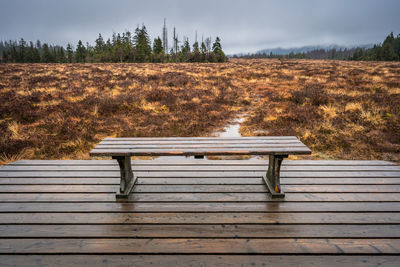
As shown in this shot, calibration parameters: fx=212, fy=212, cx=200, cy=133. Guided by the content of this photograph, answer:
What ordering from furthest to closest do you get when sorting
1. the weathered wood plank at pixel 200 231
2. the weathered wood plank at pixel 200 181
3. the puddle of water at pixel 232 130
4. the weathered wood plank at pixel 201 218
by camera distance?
1. the puddle of water at pixel 232 130
2. the weathered wood plank at pixel 200 181
3. the weathered wood plank at pixel 201 218
4. the weathered wood plank at pixel 200 231

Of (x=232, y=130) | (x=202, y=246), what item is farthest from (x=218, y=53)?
(x=202, y=246)

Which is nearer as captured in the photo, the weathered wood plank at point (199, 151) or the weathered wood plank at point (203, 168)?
the weathered wood plank at point (199, 151)

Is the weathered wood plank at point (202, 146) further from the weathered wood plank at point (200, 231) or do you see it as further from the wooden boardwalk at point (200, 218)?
the weathered wood plank at point (200, 231)

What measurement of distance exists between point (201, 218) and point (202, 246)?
0.39 meters

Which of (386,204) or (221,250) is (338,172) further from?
(221,250)

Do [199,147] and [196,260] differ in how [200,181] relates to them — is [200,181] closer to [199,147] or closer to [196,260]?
[199,147]

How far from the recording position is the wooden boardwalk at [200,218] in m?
1.90

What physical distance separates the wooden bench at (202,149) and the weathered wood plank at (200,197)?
0.16 m

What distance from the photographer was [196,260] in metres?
1.85

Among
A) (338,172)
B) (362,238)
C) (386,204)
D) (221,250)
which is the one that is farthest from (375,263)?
(338,172)

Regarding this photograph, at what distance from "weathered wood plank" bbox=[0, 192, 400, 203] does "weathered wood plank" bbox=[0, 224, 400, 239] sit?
0.45m

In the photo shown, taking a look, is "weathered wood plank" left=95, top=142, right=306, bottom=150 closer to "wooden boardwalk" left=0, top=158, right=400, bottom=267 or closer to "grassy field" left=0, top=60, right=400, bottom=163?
"wooden boardwalk" left=0, top=158, right=400, bottom=267

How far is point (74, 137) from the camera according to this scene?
20.2ft

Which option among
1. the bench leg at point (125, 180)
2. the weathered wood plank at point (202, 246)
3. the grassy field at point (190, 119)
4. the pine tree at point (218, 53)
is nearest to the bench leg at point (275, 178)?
the weathered wood plank at point (202, 246)
